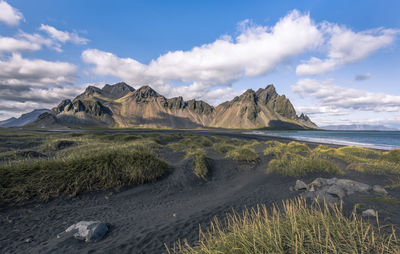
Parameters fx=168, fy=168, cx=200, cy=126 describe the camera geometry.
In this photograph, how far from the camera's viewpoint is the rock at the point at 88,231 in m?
3.79

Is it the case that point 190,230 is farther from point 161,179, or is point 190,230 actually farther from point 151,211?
point 161,179

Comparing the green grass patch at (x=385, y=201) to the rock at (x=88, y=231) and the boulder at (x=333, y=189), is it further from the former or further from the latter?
the rock at (x=88, y=231)

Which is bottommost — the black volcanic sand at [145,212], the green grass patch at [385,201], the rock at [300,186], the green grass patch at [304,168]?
the black volcanic sand at [145,212]

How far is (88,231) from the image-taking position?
152 inches

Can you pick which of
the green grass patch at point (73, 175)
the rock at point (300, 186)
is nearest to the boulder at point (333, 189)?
the rock at point (300, 186)

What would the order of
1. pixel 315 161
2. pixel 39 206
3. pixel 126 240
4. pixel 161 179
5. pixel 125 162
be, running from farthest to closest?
pixel 315 161 → pixel 161 179 → pixel 125 162 → pixel 39 206 → pixel 126 240

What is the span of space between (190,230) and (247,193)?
11.7 ft

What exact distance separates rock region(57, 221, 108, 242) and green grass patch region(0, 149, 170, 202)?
2663 mm

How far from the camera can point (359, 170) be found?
946 centimetres

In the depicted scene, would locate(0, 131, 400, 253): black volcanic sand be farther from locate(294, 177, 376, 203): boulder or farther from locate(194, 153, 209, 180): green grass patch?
locate(194, 153, 209, 180): green grass patch

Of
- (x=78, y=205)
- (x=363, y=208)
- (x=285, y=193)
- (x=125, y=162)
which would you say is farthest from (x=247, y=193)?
(x=78, y=205)

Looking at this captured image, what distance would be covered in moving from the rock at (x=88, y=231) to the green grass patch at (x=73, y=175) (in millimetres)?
2663

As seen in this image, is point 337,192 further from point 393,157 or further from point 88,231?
point 393,157

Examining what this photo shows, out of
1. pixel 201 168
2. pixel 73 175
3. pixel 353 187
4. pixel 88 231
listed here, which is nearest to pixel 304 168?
pixel 353 187
